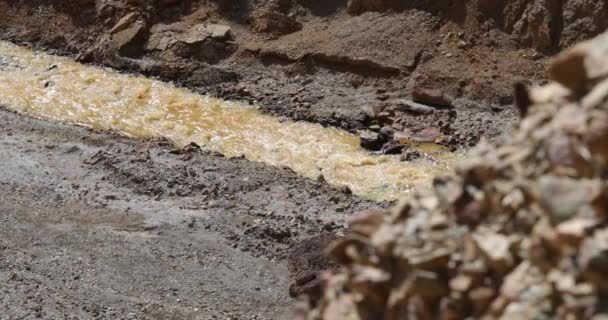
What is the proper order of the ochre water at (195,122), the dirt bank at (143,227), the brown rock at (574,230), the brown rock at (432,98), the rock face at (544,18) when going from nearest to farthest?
the brown rock at (574,230), the dirt bank at (143,227), the ochre water at (195,122), the brown rock at (432,98), the rock face at (544,18)

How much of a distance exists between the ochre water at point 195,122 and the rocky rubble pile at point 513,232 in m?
11.1

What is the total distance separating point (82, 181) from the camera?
46.4 feet

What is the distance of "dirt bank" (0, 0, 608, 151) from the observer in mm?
19375

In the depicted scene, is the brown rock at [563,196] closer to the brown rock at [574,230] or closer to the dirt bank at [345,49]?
the brown rock at [574,230]

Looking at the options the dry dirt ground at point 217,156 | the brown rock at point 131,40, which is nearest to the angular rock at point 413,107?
the dry dirt ground at point 217,156

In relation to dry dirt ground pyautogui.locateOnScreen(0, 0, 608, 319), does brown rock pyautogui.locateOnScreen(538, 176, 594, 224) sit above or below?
above

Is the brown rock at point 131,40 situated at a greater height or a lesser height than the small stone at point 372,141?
greater

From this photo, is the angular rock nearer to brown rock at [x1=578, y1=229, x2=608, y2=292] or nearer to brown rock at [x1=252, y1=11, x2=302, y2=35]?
brown rock at [x1=252, y1=11, x2=302, y2=35]

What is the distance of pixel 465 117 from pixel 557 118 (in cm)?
1534

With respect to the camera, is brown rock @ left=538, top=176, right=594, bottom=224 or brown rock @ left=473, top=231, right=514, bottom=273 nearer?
brown rock @ left=538, top=176, right=594, bottom=224

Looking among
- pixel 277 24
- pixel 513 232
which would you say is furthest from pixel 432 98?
pixel 513 232

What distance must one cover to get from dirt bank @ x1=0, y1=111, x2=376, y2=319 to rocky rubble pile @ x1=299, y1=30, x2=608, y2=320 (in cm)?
631

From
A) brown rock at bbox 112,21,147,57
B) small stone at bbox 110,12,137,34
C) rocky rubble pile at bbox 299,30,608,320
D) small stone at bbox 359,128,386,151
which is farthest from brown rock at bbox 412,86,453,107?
rocky rubble pile at bbox 299,30,608,320

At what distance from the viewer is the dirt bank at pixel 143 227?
34.1 ft
